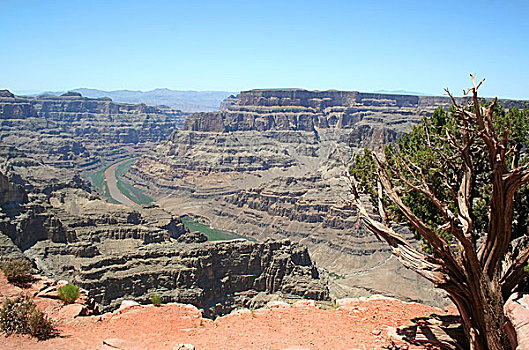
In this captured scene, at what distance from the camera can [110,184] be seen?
19262cm

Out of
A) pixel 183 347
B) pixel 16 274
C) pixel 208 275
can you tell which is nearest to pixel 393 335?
pixel 183 347

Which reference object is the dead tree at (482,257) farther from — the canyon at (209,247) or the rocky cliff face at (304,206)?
the rocky cliff face at (304,206)

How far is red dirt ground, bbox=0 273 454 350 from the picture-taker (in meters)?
15.6

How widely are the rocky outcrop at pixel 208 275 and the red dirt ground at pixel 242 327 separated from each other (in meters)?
35.9

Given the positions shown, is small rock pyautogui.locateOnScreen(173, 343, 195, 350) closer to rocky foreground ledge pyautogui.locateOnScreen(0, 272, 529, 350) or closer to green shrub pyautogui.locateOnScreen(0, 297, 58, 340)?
rocky foreground ledge pyautogui.locateOnScreen(0, 272, 529, 350)

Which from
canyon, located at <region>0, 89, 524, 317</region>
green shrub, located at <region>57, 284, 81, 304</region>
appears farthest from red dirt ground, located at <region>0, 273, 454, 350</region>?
canyon, located at <region>0, 89, 524, 317</region>

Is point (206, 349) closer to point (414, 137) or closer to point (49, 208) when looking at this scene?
point (414, 137)

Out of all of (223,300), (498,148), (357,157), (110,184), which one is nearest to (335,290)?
(223,300)

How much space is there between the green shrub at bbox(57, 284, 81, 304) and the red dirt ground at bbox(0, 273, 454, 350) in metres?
0.33

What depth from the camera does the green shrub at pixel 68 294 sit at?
19688 mm

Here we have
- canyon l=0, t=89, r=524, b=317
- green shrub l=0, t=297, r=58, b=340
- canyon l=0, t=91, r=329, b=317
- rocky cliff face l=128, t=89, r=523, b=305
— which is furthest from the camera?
rocky cliff face l=128, t=89, r=523, b=305

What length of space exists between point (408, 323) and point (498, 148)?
8.28 m

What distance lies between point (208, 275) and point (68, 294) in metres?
43.4

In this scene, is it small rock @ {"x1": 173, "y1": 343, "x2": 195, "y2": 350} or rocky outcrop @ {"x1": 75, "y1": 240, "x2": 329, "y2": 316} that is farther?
rocky outcrop @ {"x1": 75, "y1": 240, "x2": 329, "y2": 316}
